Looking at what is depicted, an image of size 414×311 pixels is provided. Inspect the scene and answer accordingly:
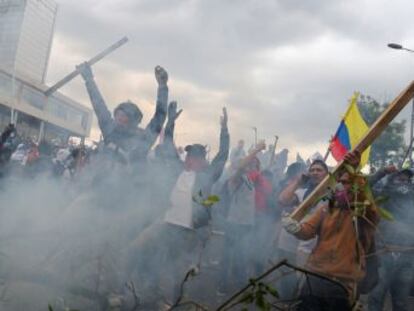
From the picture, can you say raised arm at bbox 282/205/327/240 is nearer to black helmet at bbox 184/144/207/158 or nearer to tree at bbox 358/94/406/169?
black helmet at bbox 184/144/207/158

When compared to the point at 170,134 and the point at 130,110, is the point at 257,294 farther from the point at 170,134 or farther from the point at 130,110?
the point at 170,134

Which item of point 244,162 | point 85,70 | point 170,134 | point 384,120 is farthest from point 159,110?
point 384,120

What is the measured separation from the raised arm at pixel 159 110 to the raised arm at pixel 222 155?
0.91 meters

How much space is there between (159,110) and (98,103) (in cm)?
60

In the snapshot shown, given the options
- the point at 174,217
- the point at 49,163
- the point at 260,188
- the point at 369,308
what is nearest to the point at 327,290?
the point at 174,217

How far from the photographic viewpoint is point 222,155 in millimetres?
5770

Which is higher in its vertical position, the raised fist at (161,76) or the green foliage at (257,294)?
the raised fist at (161,76)

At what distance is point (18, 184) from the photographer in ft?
20.4

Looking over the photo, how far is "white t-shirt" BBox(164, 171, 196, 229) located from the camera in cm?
516

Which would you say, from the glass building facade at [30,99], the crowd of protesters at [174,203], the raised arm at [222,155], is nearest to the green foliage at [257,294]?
the crowd of protesters at [174,203]

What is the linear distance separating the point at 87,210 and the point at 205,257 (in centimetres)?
424

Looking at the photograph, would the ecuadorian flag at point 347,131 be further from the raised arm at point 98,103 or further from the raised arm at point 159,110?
the raised arm at point 98,103

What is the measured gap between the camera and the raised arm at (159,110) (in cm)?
497

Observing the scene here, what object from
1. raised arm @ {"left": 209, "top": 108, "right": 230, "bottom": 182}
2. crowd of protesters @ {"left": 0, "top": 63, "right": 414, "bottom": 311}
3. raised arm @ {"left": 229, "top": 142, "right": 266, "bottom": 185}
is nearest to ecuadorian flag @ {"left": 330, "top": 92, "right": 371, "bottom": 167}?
crowd of protesters @ {"left": 0, "top": 63, "right": 414, "bottom": 311}
